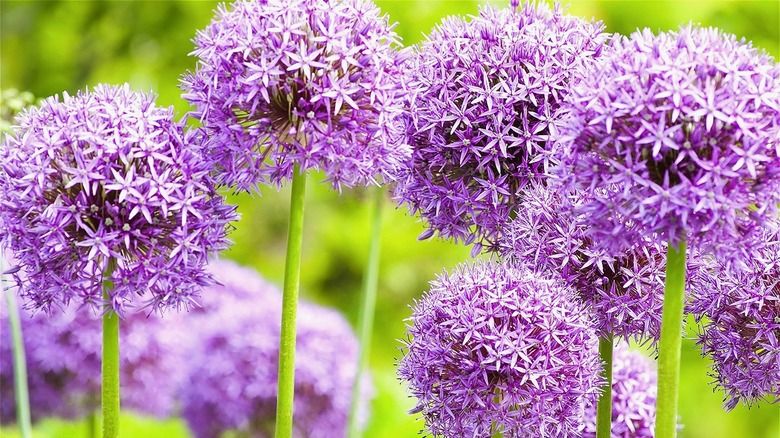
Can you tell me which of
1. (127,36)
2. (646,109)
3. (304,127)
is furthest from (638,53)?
(127,36)

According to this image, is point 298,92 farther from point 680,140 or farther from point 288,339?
point 680,140

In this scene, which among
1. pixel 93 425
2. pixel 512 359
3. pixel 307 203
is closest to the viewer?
pixel 512 359

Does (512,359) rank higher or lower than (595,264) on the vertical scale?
lower

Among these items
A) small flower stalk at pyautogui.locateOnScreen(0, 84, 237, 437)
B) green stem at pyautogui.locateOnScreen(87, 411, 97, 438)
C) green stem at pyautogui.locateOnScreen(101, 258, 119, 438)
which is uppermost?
small flower stalk at pyautogui.locateOnScreen(0, 84, 237, 437)

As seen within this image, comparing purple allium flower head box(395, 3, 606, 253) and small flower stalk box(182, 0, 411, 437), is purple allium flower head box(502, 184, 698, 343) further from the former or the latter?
Answer: small flower stalk box(182, 0, 411, 437)

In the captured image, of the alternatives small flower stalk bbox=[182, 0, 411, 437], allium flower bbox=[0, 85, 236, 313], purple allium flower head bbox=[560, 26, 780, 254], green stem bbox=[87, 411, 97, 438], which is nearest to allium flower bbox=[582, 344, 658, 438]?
purple allium flower head bbox=[560, 26, 780, 254]

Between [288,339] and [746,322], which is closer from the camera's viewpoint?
[288,339]

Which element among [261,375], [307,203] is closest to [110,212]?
[261,375]

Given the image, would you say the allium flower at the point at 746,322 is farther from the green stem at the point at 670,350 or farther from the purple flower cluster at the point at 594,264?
the green stem at the point at 670,350
